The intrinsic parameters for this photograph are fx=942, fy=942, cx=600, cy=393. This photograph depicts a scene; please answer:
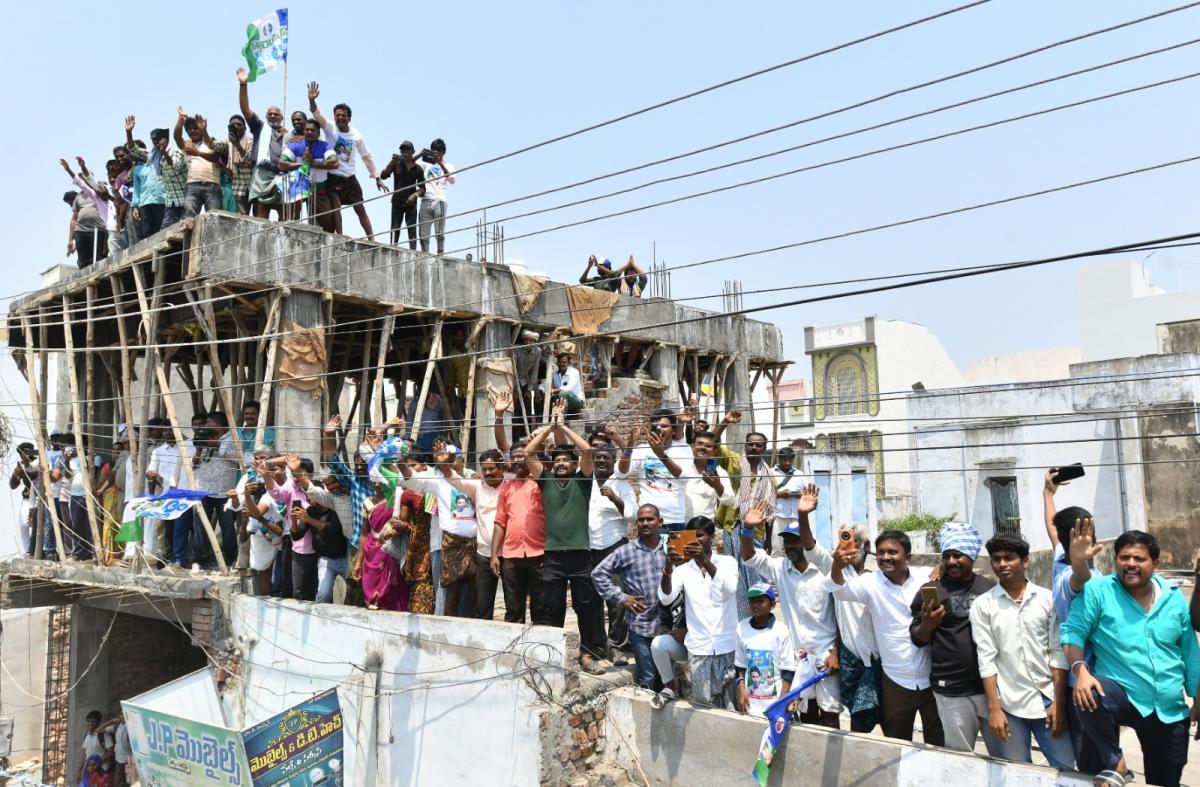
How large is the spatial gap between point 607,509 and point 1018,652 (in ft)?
9.89

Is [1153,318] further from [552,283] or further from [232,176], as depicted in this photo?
[232,176]

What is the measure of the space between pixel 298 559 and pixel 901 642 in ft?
18.4

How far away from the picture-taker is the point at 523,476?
A: 714 cm

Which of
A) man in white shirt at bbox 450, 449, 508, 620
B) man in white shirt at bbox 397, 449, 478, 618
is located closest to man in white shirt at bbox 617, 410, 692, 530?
man in white shirt at bbox 450, 449, 508, 620

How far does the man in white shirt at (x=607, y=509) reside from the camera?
677 cm

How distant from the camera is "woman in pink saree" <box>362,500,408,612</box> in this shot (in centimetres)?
781

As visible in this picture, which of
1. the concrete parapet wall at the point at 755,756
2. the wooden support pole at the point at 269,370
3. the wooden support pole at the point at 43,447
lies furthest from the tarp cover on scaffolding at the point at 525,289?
the concrete parapet wall at the point at 755,756

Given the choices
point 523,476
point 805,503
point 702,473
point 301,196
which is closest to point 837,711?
point 805,503

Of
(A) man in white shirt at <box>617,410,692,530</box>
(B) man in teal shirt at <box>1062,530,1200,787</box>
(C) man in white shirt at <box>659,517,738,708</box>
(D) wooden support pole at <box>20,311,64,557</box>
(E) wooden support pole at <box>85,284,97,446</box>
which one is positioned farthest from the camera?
(E) wooden support pole at <box>85,284,97,446</box>

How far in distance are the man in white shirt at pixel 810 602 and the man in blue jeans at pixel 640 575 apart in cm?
84

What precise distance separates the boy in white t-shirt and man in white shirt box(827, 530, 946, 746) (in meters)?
0.54

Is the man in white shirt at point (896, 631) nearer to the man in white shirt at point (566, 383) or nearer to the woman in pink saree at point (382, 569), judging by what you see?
the woman in pink saree at point (382, 569)

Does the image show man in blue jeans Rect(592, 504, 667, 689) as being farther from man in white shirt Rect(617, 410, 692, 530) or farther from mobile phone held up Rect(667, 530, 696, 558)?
man in white shirt Rect(617, 410, 692, 530)

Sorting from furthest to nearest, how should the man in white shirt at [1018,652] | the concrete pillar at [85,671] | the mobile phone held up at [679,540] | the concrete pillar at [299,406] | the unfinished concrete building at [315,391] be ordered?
the concrete pillar at [85,671] < the concrete pillar at [299,406] < the unfinished concrete building at [315,391] < the mobile phone held up at [679,540] < the man in white shirt at [1018,652]
